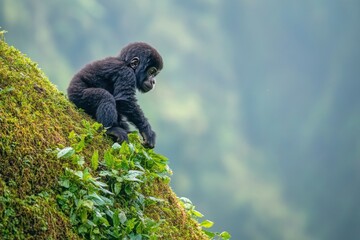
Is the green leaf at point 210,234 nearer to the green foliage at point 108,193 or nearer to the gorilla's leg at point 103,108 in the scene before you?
the green foliage at point 108,193

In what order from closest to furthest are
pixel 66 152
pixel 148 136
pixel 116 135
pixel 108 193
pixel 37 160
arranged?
pixel 37 160
pixel 66 152
pixel 108 193
pixel 116 135
pixel 148 136

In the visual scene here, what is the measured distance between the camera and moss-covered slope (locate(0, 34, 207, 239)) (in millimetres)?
3248

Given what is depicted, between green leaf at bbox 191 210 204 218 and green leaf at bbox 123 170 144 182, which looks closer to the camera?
green leaf at bbox 123 170 144 182

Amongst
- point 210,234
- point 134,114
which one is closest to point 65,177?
point 210,234

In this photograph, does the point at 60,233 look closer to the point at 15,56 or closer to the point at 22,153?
the point at 22,153

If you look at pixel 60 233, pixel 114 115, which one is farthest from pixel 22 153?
pixel 114 115

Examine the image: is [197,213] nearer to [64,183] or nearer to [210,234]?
[210,234]

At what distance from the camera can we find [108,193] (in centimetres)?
412

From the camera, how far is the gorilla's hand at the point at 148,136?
6.00 metres

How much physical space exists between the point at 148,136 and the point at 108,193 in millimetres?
2019

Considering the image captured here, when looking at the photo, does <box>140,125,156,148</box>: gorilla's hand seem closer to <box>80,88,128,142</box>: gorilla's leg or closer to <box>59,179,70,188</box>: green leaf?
<box>80,88,128,142</box>: gorilla's leg

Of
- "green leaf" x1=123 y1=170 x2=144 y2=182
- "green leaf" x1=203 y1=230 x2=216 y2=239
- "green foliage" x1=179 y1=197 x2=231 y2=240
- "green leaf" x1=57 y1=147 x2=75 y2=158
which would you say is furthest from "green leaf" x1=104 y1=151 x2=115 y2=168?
"green leaf" x1=203 y1=230 x2=216 y2=239

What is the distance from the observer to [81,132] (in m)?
4.84

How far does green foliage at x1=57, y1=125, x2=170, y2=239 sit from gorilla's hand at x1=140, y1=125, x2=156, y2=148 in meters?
1.03
